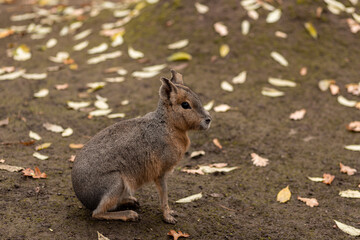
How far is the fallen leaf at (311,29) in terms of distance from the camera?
23.6ft

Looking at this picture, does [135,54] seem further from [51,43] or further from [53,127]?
[53,127]

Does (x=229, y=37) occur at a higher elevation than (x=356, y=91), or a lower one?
higher

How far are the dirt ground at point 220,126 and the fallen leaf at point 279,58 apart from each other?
9cm

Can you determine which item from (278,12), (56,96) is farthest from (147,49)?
(278,12)

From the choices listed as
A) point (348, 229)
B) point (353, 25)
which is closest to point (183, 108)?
point (348, 229)

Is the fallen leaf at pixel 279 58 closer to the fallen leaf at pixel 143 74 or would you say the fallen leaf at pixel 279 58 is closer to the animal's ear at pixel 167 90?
the fallen leaf at pixel 143 74

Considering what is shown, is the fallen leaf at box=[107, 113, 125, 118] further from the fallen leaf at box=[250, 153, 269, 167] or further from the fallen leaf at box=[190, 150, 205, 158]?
the fallen leaf at box=[250, 153, 269, 167]

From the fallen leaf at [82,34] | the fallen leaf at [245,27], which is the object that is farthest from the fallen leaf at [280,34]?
the fallen leaf at [82,34]

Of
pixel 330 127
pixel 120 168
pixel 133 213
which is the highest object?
pixel 120 168

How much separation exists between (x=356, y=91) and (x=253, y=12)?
7.86ft

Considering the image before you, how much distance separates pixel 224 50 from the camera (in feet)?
23.0

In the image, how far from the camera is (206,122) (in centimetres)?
365

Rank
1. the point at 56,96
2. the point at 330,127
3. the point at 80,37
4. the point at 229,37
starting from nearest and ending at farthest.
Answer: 1. the point at 330,127
2. the point at 56,96
3. the point at 229,37
4. the point at 80,37

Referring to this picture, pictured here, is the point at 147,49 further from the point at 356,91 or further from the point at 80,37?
the point at 356,91
